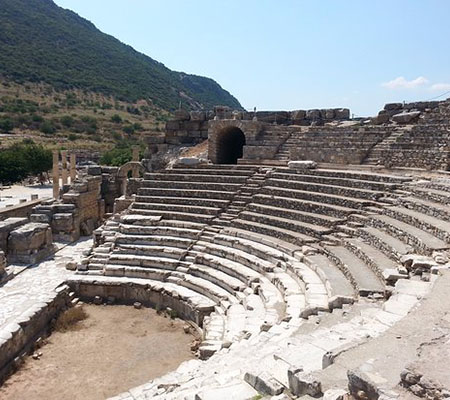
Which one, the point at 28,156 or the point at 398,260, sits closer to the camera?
the point at 398,260

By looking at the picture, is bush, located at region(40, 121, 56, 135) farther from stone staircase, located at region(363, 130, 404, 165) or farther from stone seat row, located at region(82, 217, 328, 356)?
stone staircase, located at region(363, 130, 404, 165)

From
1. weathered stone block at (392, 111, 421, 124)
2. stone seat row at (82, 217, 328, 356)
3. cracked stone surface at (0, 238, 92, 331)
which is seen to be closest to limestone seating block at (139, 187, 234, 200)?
stone seat row at (82, 217, 328, 356)

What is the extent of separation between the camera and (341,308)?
7.55m

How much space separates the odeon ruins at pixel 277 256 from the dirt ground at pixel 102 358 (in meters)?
0.53

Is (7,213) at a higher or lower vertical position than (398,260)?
lower

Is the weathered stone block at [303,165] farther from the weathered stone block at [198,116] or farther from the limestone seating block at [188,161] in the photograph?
the weathered stone block at [198,116]

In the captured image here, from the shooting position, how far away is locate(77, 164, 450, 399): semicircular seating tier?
7888 mm

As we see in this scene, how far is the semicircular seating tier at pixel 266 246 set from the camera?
311 inches

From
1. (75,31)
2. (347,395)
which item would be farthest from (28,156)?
(75,31)

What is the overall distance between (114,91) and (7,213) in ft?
218

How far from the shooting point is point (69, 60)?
84062 millimetres

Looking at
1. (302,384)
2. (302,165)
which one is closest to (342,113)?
(302,165)

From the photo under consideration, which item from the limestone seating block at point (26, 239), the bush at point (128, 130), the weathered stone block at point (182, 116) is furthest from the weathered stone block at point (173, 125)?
the bush at point (128, 130)

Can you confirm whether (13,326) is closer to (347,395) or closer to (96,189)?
(347,395)
